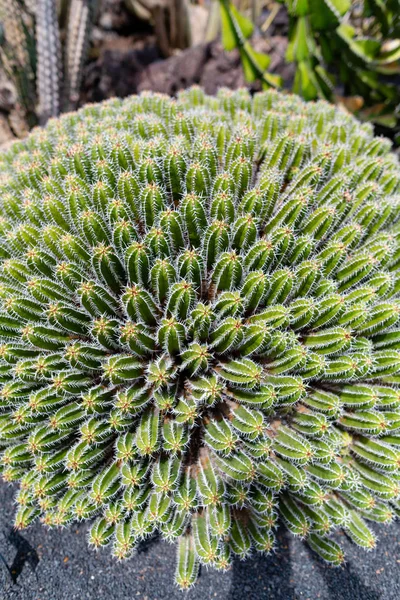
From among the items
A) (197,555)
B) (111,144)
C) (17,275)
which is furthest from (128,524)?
(111,144)

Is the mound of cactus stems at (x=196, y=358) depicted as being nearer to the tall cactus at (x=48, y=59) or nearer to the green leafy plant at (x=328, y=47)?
the green leafy plant at (x=328, y=47)

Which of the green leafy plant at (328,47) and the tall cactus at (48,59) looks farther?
the tall cactus at (48,59)

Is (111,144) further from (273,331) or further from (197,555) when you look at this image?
(197,555)

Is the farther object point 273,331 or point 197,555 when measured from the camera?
point 197,555

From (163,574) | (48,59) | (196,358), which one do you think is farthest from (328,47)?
(163,574)

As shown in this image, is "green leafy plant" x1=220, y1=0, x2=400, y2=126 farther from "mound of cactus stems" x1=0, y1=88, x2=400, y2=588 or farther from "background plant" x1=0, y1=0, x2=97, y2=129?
"mound of cactus stems" x1=0, y1=88, x2=400, y2=588

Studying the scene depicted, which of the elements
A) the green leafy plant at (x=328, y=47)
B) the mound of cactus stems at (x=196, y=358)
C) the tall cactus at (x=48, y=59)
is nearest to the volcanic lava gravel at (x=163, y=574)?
the mound of cactus stems at (x=196, y=358)
